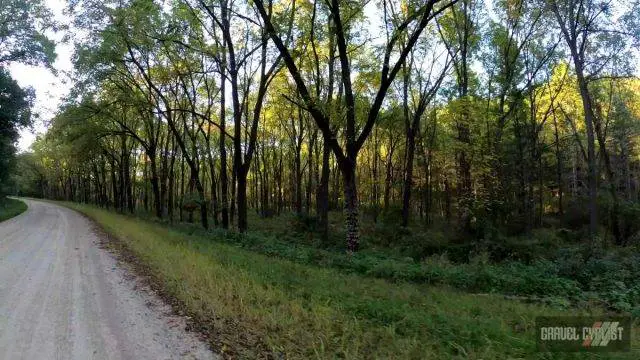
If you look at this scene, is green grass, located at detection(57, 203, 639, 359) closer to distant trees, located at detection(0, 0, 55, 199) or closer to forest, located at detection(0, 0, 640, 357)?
forest, located at detection(0, 0, 640, 357)

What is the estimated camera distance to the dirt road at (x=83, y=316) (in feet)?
17.6

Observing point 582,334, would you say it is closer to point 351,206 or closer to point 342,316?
point 342,316

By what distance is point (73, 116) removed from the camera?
26875mm

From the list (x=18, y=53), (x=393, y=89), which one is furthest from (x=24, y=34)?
(x=393, y=89)

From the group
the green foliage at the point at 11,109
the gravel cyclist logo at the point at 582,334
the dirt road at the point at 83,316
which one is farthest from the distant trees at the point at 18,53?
the gravel cyclist logo at the point at 582,334

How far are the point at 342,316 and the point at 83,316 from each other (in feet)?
13.4

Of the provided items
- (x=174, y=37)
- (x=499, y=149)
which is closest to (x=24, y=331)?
(x=174, y=37)

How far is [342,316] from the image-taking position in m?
6.15

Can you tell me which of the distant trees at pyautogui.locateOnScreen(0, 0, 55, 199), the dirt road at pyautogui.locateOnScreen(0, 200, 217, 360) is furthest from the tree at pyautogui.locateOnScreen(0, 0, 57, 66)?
the dirt road at pyautogui.locateOnScreen(0, 200, 217, 360)

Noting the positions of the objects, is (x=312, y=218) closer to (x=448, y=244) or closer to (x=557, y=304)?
(x=448, y=244)

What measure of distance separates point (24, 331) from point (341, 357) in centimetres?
446

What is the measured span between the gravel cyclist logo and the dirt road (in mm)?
4234

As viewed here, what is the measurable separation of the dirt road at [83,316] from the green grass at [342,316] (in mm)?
519

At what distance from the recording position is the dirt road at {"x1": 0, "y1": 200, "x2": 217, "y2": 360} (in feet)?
17.6
